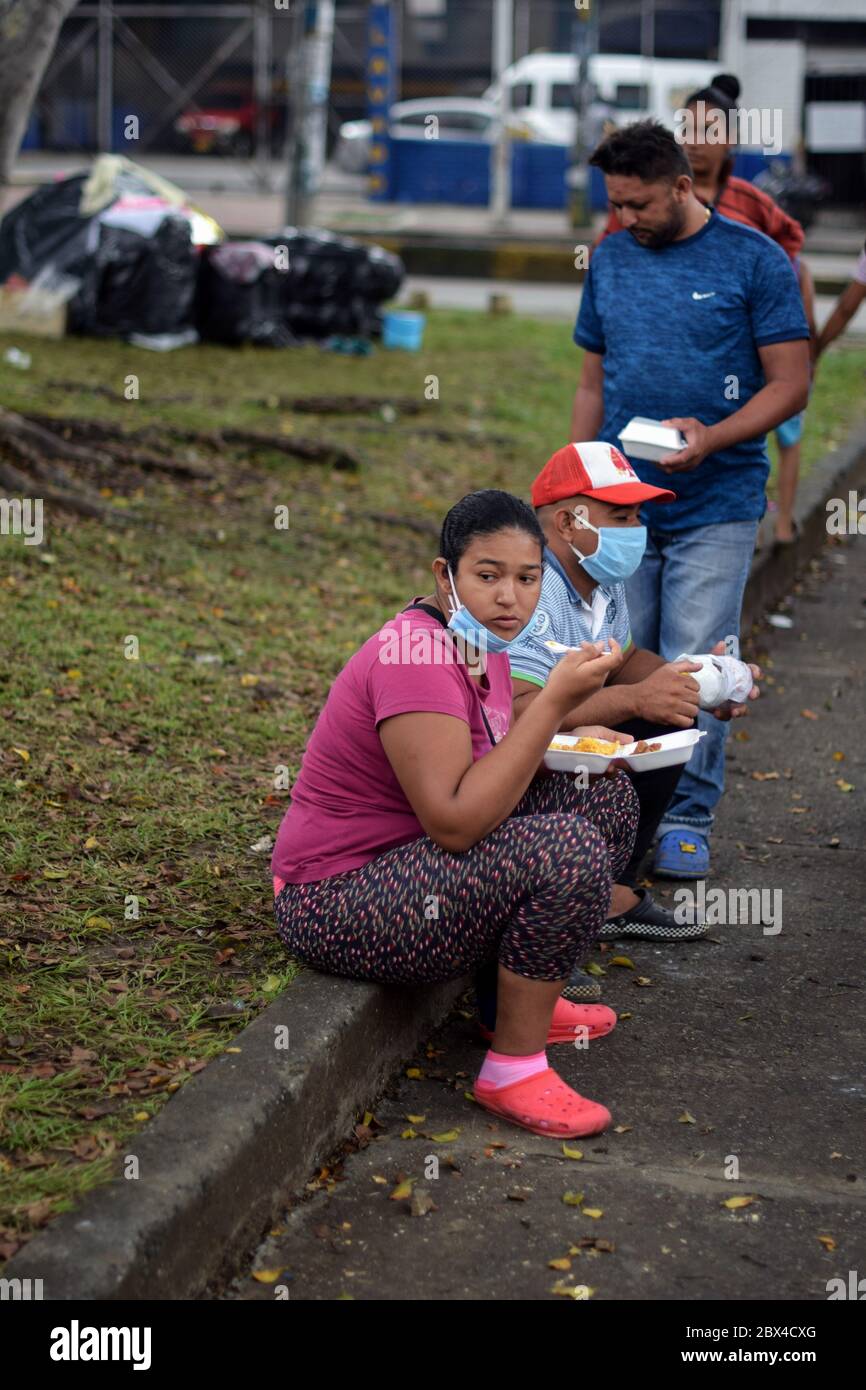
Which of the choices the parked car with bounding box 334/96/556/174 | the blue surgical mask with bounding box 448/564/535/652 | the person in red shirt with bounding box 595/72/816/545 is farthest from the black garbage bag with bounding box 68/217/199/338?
the parked car with bounding box 334/96/556/174

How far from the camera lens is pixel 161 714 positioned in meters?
5.02

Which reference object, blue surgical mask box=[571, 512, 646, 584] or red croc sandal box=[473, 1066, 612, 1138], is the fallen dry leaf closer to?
red croc sandal box=[473, 1066, 612, 1138]

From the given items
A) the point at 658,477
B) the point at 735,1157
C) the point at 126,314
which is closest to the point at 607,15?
the point at 126,314

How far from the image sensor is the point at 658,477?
4598 mm

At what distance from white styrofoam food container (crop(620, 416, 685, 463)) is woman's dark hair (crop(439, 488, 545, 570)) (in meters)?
1.12

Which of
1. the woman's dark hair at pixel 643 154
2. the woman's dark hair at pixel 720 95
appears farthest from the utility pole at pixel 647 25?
the woman's dark hair at pixel 643 154

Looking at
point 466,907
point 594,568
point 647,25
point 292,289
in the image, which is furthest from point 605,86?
point 466,907

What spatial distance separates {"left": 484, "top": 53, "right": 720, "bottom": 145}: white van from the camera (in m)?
26.4

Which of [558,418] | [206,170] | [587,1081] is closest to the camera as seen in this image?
[587,1081]

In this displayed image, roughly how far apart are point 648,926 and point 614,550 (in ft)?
3.22
